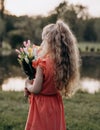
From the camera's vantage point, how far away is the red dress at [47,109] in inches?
189

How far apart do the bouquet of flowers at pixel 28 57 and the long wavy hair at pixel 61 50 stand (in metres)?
0.22

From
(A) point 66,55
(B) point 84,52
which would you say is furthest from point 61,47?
(B) point 84,52

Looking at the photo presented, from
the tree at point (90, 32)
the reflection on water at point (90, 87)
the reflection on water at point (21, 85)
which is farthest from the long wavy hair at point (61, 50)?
the tree at point (90, 32)

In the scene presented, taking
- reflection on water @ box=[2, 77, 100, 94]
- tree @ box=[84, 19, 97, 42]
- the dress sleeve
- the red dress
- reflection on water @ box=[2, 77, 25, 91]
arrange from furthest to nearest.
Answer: tree @ box=[84, 19, 97, 42], reflection on water @ box=[2, 77, 25, 91], reflection on water @ box=[2, 77, 100, 94], the red dress, the dress sleeve

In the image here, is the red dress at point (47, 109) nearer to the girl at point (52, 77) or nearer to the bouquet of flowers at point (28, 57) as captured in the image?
the girl at point (52, 77)

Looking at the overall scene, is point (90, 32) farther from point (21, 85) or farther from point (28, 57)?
point (28, 57)

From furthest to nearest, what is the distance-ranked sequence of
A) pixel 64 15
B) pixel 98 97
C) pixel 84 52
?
pixel 64 15 → pixel 84 52 → pixel 98 97

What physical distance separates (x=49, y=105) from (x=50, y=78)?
1.05 ft

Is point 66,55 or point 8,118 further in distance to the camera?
point 8,118

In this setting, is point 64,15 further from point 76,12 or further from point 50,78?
point 50,78

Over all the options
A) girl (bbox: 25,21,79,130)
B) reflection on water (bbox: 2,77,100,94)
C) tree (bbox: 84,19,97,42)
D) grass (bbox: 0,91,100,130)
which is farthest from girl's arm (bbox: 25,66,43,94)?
tree (bbox: 84,19,97,42)

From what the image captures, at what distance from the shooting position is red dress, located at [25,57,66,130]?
4812mm

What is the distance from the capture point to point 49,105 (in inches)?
191

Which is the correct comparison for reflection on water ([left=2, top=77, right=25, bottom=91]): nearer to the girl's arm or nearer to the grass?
the grass
